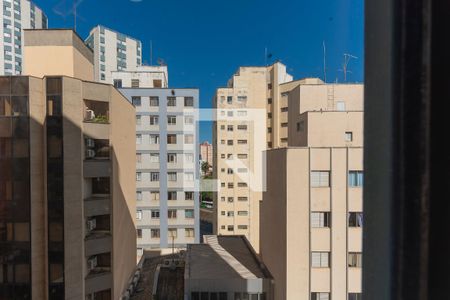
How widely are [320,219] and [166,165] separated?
5986mm

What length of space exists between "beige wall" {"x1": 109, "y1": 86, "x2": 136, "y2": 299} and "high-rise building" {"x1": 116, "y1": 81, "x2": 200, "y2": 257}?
276 centimetres

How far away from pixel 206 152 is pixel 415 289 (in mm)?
10886

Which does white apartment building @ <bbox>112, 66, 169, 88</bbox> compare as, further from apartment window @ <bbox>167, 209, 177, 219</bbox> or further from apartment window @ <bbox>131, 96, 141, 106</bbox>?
apartment window @ <bbox>167, 209, 177, 219</bbox>

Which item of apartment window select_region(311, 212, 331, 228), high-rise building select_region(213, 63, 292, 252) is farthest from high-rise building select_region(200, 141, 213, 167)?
apartment window select_region(311, 212, 331, 228)

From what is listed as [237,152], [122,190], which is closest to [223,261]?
[122,190]

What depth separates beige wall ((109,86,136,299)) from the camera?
415 centimetres

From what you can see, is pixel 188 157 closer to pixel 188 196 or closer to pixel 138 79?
pixel 188 196

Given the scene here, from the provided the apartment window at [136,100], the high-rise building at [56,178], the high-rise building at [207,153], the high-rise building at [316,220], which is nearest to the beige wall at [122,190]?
the high-rise building at [56,178]

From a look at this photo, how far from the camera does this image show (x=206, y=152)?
1121 centimetres

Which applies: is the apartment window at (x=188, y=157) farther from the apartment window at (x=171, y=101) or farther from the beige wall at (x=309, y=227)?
the beige wall at (x=309, y=227)

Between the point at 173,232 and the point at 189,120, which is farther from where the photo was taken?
the point at 189,120

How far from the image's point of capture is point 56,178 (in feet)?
11.4

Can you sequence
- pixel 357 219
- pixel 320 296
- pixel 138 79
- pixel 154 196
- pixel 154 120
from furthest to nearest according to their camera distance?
1. pixel 138 79
2. pixel 154 120
3. pixel 154 196
4. pixel 320 296
5. pixel 357 219

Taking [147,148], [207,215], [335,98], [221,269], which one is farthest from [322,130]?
[207,215]
